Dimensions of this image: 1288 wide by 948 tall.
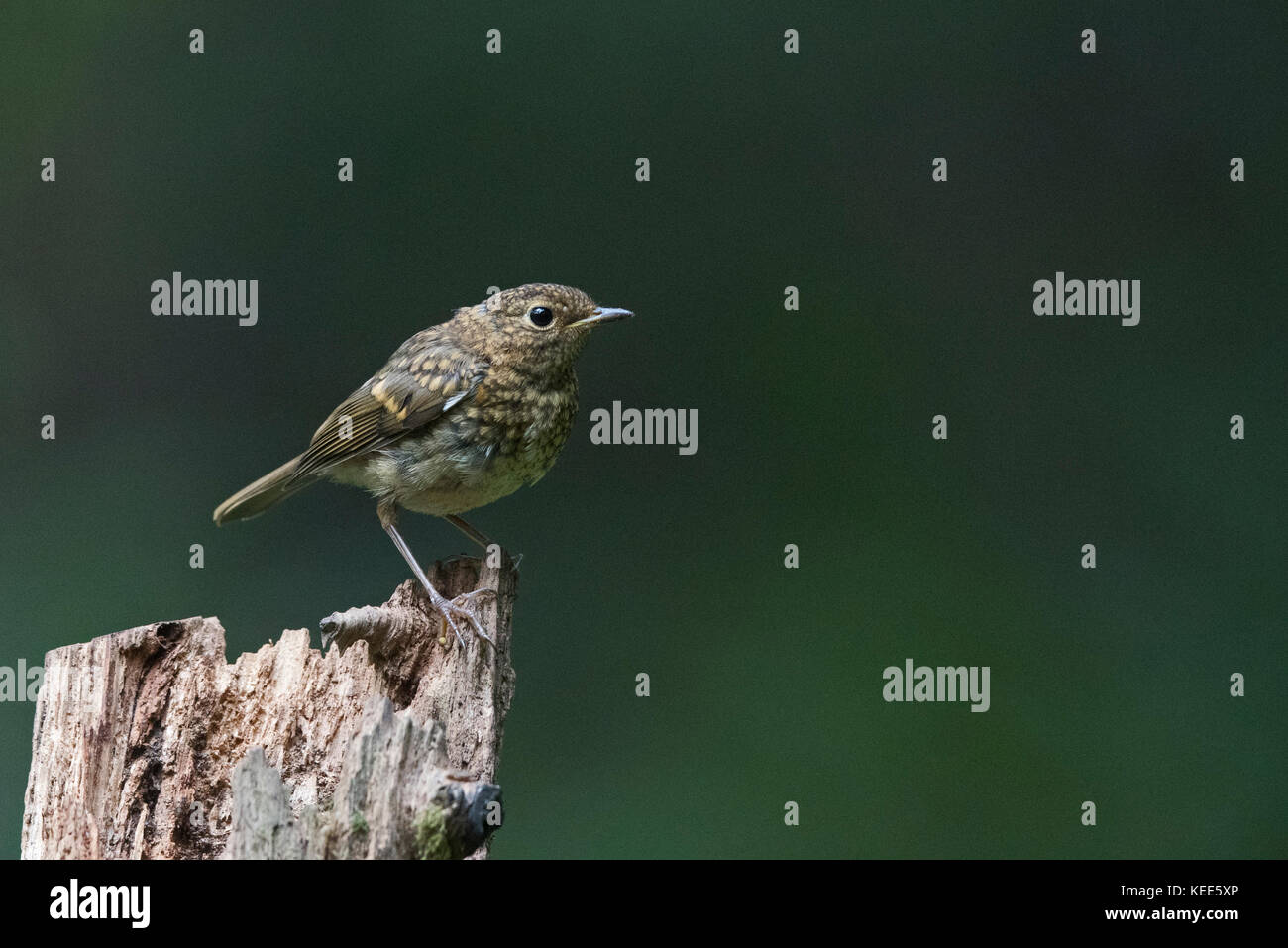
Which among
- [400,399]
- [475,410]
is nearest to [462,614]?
[475,410]

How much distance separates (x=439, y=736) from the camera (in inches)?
125

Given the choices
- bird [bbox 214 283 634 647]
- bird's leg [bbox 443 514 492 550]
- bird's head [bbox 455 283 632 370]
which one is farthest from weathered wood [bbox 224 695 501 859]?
bird's head [bbox 455 283 632 370]

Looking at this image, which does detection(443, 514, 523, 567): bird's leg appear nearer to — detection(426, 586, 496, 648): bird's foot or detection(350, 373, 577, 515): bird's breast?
detection(350, 373, 577, 515): bird's breast

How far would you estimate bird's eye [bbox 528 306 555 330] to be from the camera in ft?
15.5

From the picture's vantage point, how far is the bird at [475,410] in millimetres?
4633

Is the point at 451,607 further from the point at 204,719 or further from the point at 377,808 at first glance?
the point at 377,808

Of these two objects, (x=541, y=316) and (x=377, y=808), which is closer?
(x=377, y=808)

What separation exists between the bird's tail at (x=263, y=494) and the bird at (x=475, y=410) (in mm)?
224

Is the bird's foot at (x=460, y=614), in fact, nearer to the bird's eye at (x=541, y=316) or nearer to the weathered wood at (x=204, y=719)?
the weathered wood at (x=204, y=719)

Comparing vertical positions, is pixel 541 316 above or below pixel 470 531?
above

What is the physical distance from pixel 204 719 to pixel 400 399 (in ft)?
4.63

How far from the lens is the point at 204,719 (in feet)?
12.3

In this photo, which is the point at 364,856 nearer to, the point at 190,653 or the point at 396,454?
the point at 190,653
